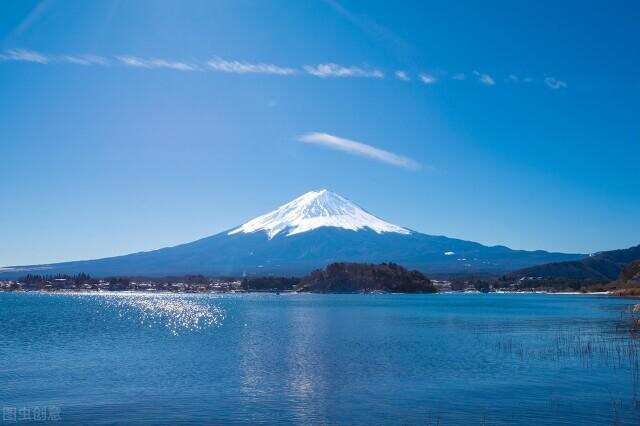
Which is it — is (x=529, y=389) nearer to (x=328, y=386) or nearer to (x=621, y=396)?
(x=621, y=396)

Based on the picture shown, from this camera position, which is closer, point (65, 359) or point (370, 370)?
point (370, 370)

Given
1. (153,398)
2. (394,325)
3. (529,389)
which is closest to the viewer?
(153,398)

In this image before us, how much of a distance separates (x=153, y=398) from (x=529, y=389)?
1703 cm

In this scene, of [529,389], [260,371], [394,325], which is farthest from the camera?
[394,325]

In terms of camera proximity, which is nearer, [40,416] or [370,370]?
[40,416]

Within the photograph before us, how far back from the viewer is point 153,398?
2564cm

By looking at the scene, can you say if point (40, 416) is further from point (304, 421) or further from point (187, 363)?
point (187, 363)

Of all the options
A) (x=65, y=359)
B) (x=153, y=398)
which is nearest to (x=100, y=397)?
(x=153, y=398)

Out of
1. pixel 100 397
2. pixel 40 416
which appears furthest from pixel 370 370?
pixel 40 416

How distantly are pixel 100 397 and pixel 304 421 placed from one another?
9420 mm

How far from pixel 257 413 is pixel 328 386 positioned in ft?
19.7

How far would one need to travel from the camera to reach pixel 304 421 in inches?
869

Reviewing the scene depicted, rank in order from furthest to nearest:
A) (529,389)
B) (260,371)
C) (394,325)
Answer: (394,325)
(260,371)
(529,389)

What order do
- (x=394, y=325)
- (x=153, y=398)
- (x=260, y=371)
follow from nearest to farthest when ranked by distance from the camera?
1. (x=153, y=398)
2. (x=260, y=371)
3. (x=394, y=325)
